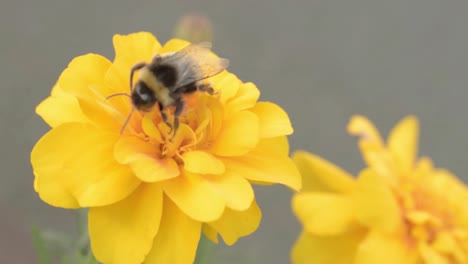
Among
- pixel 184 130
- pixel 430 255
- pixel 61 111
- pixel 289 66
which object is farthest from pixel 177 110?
pixel 289 66

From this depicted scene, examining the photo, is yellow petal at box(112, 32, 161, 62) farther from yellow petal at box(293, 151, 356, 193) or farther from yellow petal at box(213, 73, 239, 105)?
yellow petal at box(293, 151, 356, 193)

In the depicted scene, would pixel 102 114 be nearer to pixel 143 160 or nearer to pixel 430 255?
pixel 143 160

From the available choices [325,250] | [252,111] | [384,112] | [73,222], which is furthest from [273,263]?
[252,111]

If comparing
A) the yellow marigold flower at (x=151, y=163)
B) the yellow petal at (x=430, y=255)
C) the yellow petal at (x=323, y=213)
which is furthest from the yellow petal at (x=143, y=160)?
the yellow petal at (x=430, y=255)

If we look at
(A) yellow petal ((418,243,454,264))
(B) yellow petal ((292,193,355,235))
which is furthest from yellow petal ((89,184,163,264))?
(A) yellow petal ((418,243,454,264))

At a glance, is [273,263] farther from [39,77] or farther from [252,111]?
[252,111]

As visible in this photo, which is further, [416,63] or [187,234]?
[416,63]

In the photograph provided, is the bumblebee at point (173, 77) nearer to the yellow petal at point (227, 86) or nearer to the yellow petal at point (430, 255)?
the yellow petal at point (227, 86)

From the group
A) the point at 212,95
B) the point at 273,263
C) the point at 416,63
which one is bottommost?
the point at 273,263
